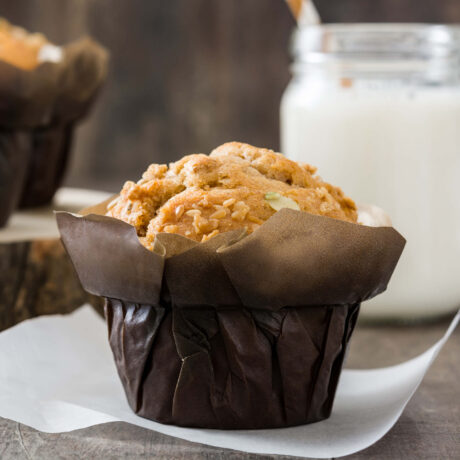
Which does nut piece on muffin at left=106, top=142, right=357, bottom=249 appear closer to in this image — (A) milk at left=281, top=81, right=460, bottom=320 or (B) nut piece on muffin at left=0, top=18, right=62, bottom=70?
(A) milk at left=281, top=81, right=460, bottom=320

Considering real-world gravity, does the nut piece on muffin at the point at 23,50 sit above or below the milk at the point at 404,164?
above

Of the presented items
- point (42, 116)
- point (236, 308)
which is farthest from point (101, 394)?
point (42, 116)

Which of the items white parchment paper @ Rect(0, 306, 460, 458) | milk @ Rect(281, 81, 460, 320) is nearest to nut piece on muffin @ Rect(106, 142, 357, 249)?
white parchment paper @ Rect(0, 306, 460, 458)

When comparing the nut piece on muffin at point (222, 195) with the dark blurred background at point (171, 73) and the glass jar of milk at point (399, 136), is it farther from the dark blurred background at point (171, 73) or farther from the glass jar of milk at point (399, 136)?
the dark blurred background at point (171, 73)

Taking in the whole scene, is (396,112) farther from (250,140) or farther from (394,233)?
(250,140)

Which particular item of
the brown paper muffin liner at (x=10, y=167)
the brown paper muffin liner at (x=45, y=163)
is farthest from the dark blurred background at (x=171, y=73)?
the brown paper muffin liner at (x=10, y=167)

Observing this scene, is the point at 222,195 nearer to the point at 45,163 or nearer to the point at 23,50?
the point at 23,50

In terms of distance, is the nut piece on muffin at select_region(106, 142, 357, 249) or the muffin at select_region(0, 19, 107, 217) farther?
the muffin at select_region(0, 19, 107, 217)

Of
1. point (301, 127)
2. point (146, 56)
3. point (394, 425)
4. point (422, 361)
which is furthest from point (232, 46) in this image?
point (394, 425)
